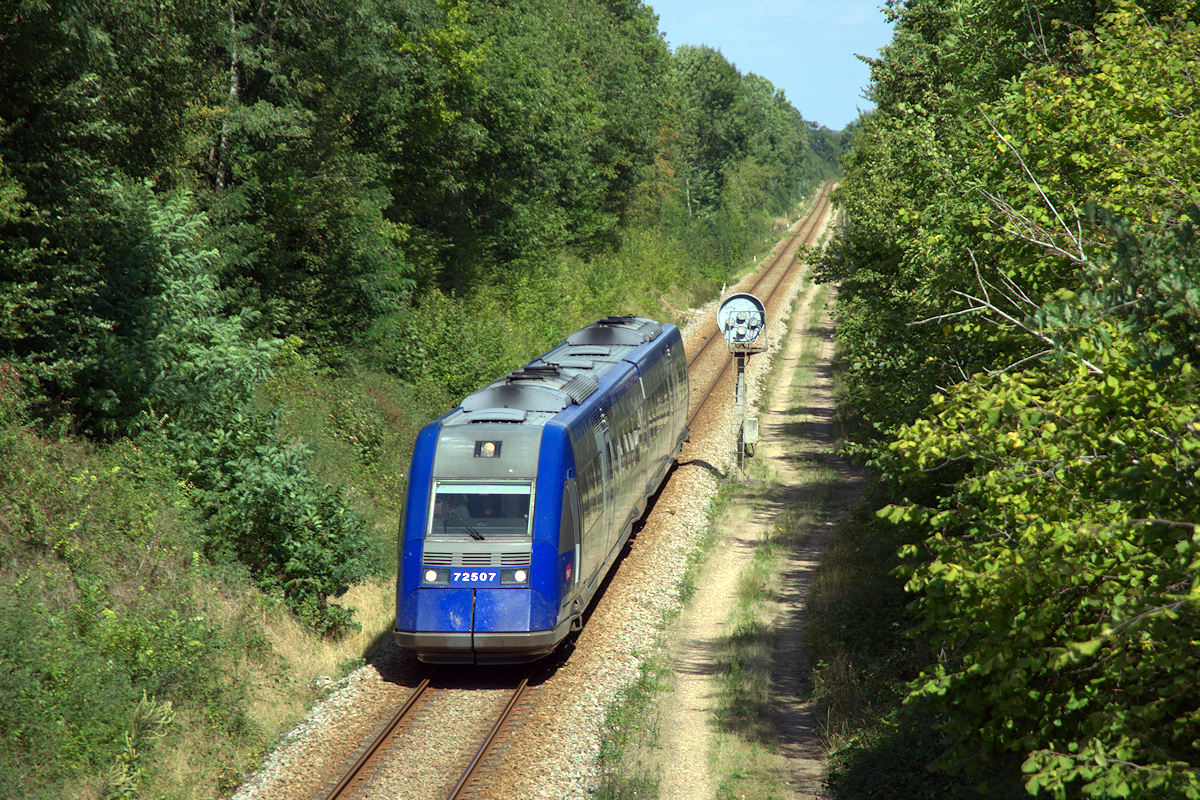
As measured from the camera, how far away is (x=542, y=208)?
35469 millimetres

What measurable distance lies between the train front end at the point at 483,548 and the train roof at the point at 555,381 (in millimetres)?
580

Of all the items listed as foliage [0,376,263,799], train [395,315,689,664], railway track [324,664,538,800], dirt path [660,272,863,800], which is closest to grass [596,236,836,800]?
dirt path [660,272,863,800]

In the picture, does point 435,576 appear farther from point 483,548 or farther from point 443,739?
point 443,739

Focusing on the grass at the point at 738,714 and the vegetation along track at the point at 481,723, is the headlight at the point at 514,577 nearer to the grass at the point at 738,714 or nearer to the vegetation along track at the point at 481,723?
the vegetation along track at the point at 481,723

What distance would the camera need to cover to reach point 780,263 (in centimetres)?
6781

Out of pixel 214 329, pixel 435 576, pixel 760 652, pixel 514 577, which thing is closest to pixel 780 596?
pixel 760 652

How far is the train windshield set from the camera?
12.2 meters

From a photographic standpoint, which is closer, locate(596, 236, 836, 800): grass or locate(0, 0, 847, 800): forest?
locate(0, 0, 847, 800): forest

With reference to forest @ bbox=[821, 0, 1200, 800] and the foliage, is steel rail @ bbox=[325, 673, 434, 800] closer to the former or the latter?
the foliage

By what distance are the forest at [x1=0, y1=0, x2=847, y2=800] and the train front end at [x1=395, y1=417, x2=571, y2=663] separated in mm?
2176

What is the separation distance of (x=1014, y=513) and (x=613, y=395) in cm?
1018

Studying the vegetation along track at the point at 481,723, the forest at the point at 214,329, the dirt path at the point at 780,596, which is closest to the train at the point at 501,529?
the vegetation along track at the point at 481,723

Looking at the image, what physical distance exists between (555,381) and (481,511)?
332 centimetres

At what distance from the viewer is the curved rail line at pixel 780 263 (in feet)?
102
